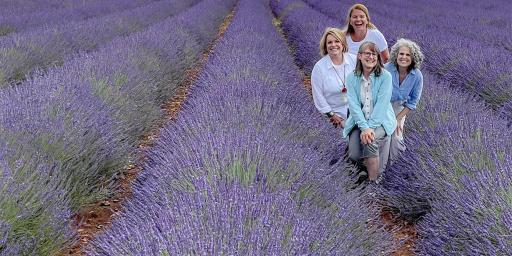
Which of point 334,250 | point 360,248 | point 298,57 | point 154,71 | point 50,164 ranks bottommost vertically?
point 298,57

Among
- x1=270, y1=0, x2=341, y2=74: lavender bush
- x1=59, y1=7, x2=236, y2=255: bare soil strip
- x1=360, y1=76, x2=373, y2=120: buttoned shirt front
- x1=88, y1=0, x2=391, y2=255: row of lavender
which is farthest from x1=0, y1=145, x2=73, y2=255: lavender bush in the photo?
x1=270, y1=0, x2=341, y2=74: lavender bush

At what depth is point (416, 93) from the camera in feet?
12.8

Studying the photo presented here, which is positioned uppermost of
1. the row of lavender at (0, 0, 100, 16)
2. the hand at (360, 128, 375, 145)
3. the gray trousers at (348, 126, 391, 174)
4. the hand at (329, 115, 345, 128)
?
the hand at (360, 128, 375, 145)

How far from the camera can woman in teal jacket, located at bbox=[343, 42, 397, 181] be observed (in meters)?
3.64

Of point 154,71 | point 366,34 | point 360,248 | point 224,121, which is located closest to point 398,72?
point 366,34

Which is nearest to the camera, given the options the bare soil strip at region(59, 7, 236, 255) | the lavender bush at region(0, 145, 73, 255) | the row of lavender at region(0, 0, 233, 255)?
the lavender bush at region(0, 145, 73, 255)

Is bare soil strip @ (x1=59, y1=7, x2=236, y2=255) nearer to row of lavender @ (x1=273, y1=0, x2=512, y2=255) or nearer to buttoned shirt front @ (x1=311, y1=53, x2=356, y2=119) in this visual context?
buttoned shirt front @ (x1=311, y1=53, x2=356, y2=119)

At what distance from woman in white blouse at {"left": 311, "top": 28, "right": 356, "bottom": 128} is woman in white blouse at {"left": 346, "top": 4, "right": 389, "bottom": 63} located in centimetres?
40

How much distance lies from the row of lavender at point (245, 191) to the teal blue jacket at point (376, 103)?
22 centimetres

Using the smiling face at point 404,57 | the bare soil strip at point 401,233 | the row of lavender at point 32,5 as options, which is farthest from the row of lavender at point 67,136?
the row of lavender at point 32,5

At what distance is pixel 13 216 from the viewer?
2.46 meters

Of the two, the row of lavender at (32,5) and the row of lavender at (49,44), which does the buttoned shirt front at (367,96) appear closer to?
the row of lavender at (49,44)

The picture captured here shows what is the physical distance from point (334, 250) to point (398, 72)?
217cm

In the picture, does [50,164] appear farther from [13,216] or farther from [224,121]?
[224,121]
